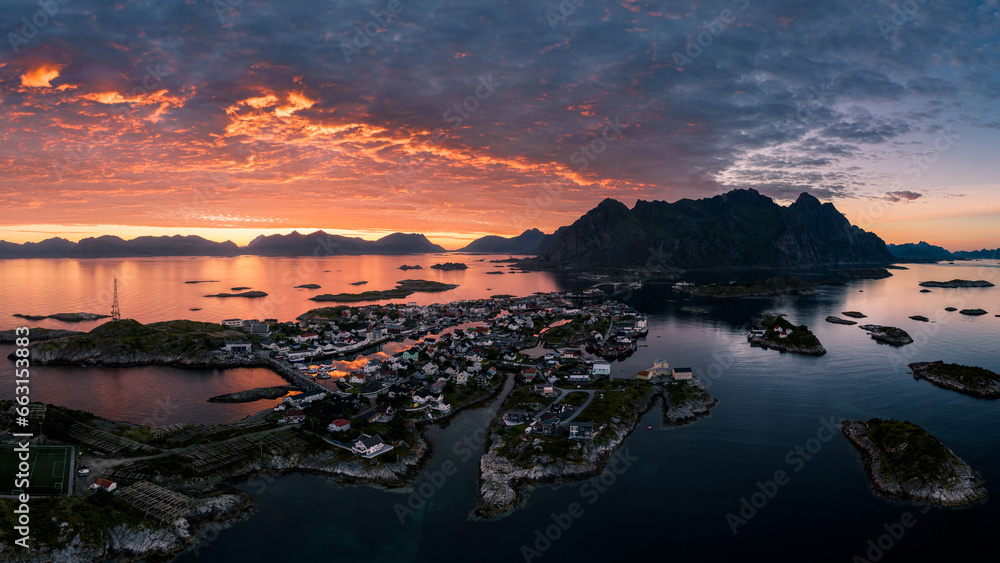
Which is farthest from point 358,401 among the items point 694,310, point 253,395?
point 694,310

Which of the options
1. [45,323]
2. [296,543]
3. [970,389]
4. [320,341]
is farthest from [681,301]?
[45,323]

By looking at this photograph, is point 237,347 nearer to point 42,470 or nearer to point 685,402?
point 42,470

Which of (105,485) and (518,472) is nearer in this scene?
(105,485)

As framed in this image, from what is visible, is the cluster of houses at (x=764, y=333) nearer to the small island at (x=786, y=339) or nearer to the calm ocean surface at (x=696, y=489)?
the small island at (x=786, y=339)

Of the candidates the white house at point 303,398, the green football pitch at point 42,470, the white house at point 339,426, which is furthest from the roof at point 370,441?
the green football pitch at point 42,470

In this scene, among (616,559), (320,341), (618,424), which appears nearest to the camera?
(616,559)

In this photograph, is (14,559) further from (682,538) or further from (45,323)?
(45,323)
